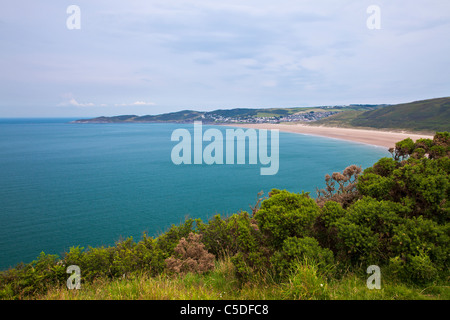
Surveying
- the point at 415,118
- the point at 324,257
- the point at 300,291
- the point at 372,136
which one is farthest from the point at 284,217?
the point at 415,118

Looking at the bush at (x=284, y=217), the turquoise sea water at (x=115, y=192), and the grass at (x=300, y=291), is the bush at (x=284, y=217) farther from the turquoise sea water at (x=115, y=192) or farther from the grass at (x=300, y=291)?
the turquoise sea water at (x=115, y=192)

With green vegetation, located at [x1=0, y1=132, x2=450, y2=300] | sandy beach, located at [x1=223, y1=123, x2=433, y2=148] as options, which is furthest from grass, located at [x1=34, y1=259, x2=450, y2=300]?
sandy beach, located at [x1=223, y1=123, x2=433, y2=148]

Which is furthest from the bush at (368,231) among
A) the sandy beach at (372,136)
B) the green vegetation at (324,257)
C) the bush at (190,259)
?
the sandy beach at (372,136)

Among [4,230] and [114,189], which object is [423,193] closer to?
[4,230]
